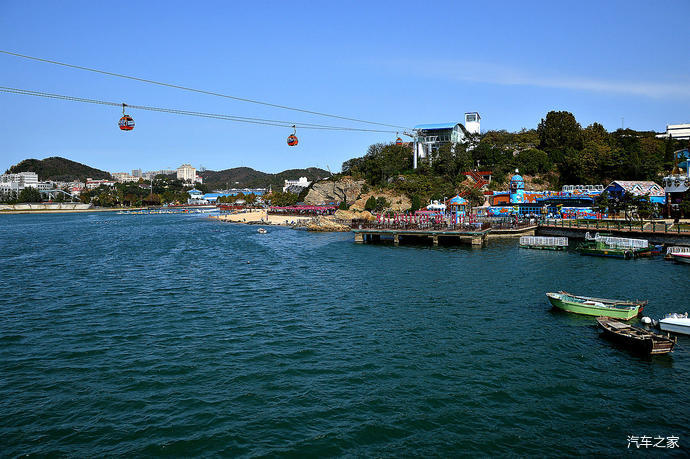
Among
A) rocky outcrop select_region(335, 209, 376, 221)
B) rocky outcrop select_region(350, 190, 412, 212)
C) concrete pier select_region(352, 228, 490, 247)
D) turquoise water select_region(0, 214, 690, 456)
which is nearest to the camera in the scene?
turquoise water select_region(0, 214, 690, 456)

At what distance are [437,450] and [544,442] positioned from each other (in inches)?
151

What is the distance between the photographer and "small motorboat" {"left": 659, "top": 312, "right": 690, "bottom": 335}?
979 inches

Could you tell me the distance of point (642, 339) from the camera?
74.0 feet

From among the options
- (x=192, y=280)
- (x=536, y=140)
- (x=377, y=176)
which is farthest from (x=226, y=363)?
(x=536, y=140)

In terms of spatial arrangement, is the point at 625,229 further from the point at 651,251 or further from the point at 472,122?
the point at 472,122

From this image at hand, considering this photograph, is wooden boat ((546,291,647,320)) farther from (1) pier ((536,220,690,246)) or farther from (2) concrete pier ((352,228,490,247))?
(2) concrete pier ((352,228,490,247))

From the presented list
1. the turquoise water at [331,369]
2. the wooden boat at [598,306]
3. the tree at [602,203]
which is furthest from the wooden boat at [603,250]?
the wooden boat at [598,306]

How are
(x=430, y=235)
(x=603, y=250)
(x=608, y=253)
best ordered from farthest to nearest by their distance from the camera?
(x=430, y=235) < (x=603, y=250) < (x=608, y=253)

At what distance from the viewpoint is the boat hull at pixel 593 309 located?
28.0 meters

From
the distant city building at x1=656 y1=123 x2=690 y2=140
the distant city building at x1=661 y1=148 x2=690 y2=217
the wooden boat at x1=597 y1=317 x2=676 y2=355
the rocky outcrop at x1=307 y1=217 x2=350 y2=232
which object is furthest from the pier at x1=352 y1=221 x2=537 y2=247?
the distant city building at x1=656 y1=123 x2=690 y2=140

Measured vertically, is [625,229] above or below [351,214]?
below

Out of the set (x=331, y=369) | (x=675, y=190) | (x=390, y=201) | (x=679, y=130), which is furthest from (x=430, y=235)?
(x=679, y=130)

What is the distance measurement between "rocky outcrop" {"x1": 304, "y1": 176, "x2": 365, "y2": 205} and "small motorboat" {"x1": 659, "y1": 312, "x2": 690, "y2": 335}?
10742cm

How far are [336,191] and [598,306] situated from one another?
118442 millimetres
